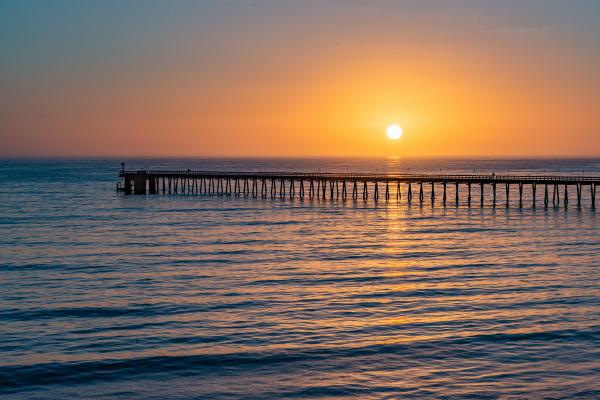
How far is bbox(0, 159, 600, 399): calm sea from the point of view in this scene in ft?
73.8

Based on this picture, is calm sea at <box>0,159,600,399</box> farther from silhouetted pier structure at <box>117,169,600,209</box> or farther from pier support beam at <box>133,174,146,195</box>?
pier support beam at <box>133,174,146,195</box>

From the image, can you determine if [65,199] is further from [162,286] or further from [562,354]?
[562,354]

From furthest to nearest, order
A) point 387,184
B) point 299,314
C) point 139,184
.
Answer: point 139,184 → point 387,184 → point 299,314

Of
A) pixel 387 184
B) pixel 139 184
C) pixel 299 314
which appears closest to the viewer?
pixel 299 314

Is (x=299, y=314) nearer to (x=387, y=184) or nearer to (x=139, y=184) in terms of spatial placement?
(x=387, y=184)

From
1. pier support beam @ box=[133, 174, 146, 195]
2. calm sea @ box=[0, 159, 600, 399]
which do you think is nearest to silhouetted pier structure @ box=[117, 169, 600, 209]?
pier support beam @ box=[133, 174, 146, 195]

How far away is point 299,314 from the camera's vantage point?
99.0 feet

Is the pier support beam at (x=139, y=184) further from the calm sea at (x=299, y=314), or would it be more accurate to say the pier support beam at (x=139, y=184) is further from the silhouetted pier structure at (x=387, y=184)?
the calm sea at (x=299, y=314)

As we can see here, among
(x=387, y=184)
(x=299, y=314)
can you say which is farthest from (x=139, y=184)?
(x=299, y=314)

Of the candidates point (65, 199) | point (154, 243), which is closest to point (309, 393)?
point (154, 243)

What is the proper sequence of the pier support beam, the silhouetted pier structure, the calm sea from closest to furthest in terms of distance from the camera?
the calm sea, the silhouetted pier structure, the pier support beam

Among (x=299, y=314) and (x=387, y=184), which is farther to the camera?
(x=387, y=184)

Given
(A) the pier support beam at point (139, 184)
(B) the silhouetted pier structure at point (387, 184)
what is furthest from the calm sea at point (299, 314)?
(A) the pier support beam at point (139, 184)

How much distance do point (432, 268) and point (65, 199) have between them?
7496cm
